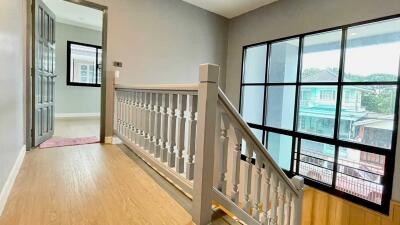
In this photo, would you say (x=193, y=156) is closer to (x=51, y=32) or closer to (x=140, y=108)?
(x=140, y=108)

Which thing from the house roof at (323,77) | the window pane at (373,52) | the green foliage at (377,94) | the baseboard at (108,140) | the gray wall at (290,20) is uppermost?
the gray wall at (290,20)

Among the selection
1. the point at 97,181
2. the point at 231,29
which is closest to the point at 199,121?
the point at 97,181

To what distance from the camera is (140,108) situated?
250 cm

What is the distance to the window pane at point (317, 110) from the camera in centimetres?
354

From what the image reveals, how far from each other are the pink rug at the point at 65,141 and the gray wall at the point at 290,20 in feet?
9.82

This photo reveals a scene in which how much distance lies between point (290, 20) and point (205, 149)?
360cm

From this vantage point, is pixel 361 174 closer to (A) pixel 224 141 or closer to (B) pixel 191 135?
(A) pixel 224 141

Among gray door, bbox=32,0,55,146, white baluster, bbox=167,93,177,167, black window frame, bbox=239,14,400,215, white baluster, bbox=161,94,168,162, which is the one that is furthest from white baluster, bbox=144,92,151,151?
black window frame, bbox=239,14,400,215

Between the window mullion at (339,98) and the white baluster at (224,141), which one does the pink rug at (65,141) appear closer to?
the white baluster at (224,141)

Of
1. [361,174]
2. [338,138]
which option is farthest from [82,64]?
[361,174]

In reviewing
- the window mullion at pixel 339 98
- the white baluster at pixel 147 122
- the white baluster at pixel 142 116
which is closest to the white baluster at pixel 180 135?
the white baluster at pixel 147 122

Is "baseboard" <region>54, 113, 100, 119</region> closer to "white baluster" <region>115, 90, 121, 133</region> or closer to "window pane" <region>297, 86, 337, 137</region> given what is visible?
"white baluster" <region>115, 90, 121, 133</region>

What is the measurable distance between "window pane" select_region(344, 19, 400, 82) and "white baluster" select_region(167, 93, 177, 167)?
113 inches

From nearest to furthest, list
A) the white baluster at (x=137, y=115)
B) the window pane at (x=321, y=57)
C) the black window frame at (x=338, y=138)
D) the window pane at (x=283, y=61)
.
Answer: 1. the white baluster at (x=137, y=115)
2. the black window frame at (x=338, y=138)
3. the window pane at (x=321, y=57)
4. the window pane at (x=283, y=61)
